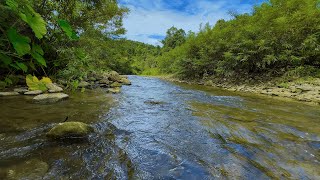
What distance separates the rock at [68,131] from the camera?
3.57m

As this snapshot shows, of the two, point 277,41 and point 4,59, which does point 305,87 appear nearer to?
point 277,41

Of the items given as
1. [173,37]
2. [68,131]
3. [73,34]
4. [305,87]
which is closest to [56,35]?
[73,34]

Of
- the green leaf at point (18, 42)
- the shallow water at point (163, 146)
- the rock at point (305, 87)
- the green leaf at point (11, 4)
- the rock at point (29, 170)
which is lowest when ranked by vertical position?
the shallow water at point (163, 146)

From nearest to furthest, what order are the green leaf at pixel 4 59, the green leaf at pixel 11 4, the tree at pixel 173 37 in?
the green leaf at pixel 11 4 → the green leaf at pixel 4 59 → the tree at pixel 173 37

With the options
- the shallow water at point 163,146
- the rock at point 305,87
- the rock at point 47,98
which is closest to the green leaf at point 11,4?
the shallow water at point 163,146

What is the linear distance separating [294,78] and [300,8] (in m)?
3.95

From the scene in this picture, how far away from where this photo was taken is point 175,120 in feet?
17.4

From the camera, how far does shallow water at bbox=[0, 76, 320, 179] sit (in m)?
2.70

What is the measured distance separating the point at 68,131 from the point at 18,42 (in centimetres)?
272

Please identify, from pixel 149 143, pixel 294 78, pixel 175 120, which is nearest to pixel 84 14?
pixel 175 120

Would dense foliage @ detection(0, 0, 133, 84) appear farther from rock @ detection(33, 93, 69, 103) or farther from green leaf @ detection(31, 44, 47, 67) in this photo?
rock @ detection(33, 93, 69, 103)

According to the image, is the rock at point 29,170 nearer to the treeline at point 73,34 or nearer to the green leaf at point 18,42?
the treeline at point 73,34

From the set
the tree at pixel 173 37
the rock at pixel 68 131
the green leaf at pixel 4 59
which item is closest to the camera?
the green leaf at pixel 4 59

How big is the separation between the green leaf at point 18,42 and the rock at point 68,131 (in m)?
2.70
